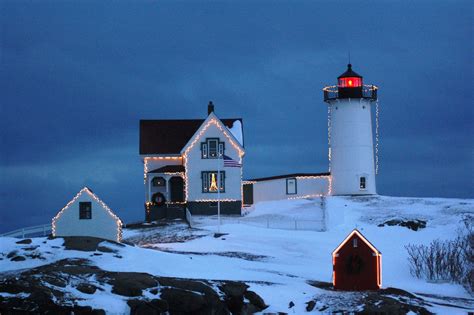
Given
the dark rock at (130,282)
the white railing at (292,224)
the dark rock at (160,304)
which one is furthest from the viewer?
the white railing at (292,224)

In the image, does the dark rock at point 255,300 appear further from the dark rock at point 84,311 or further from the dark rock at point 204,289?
the dark rock at point 84,311

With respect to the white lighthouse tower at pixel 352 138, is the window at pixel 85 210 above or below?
below

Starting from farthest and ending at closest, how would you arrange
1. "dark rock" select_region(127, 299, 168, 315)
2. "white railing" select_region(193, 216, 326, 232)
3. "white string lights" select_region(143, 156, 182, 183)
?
"white string lights" select_region(143, 156, 182, 183), "white railing" select_region(193, 216, 326, 232), "dark rock" select_region(127, 299, 168, 315)

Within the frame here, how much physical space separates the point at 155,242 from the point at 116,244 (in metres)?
11.9

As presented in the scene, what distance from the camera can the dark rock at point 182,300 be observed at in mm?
33156

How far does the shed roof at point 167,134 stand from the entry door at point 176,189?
2718 mm

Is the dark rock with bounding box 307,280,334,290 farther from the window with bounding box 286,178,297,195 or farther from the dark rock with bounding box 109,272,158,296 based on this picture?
the window with bounding box 286,178,297,195

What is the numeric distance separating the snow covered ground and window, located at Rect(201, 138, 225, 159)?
221 inches

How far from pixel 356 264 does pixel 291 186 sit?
34045mm

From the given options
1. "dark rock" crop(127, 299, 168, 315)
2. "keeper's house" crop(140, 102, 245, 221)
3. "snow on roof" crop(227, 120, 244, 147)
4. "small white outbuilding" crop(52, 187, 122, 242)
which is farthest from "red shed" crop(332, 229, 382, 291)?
"snow on roof" crop(227, 120, 244, 147)

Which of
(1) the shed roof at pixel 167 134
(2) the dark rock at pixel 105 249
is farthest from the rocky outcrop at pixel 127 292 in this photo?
(1) the shed roof at pixel 167 134

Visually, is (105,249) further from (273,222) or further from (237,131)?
(237,131)

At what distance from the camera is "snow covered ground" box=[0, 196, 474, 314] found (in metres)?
39.4

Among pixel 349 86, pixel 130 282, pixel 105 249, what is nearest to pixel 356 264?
pixel 130 282
